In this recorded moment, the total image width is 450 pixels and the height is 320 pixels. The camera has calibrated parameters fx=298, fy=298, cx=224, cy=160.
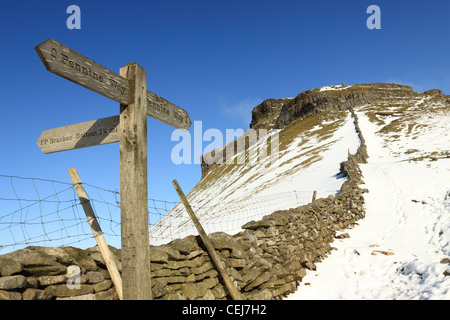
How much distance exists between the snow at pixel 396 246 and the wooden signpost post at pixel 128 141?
4.16 meters

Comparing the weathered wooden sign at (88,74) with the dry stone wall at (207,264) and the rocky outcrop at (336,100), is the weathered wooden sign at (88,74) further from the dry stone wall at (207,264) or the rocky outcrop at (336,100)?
the rocky outcrop at (336,100)

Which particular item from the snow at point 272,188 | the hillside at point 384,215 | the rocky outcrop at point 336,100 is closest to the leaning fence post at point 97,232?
the hillside at point 384,215

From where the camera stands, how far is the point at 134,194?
3639mm

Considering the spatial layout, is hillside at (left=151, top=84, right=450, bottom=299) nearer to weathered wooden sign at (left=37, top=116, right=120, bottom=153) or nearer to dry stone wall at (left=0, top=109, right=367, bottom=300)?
dry stone wall at (left=0, top=109, right=367, bottom=300)

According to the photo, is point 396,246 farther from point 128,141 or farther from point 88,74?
point 88,74

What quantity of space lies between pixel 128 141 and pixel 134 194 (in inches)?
26.3

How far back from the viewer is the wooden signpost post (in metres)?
3.56

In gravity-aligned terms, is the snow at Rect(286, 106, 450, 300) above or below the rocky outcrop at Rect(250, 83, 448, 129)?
below

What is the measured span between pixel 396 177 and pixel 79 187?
19302 millimetres

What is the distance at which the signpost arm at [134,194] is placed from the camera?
3584mm

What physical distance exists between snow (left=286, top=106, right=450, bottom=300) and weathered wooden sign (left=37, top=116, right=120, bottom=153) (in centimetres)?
515

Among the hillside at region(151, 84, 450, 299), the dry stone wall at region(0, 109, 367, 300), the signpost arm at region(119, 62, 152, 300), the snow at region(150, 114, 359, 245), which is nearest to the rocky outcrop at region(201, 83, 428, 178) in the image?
the snow at region(150, 114, 359, 245)

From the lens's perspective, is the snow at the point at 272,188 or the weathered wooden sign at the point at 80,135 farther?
the snow at the point at 272,188

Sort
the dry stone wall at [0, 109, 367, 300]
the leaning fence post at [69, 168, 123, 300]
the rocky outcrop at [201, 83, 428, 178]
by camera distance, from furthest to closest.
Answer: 1. the rocky outcrop at [201, 83, 428, 178]
2. the leaning fence post at [69, 168, 123, 300]
3. the dry stone wall at [0, 109, 367, 300]
